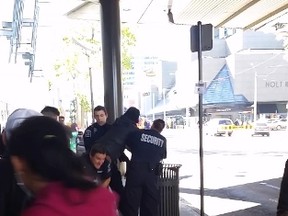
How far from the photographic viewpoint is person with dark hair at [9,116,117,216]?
4.78ft

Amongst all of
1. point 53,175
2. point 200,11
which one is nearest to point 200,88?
point 53,175

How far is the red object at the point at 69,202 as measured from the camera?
4.65 feet

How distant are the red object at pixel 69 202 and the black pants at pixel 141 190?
4694 mm

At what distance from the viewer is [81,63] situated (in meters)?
28.5

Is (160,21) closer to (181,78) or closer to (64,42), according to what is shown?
(64,42)

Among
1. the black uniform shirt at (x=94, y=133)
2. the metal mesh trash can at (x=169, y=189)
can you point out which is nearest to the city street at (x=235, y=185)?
the metal mesh trash can at (x=169, y=189)

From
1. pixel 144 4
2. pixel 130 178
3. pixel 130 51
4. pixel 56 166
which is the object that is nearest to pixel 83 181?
pixel 56 166

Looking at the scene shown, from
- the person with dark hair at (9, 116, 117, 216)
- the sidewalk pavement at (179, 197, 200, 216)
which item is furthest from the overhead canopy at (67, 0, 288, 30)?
the person with dark hair at (9, 116, 117, 216)

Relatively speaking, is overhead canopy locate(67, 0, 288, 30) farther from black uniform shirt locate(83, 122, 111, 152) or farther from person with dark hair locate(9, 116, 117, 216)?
person with dark hair locate(9, 116, 117, 216)

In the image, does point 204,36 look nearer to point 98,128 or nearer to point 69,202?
point 98,128

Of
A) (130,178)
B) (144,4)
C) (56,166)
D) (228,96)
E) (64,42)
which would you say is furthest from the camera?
(228,96)

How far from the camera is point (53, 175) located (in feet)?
4.93

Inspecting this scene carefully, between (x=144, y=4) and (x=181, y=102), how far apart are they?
77170 millimetres

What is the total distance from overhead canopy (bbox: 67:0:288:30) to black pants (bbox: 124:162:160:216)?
680 centimetres
